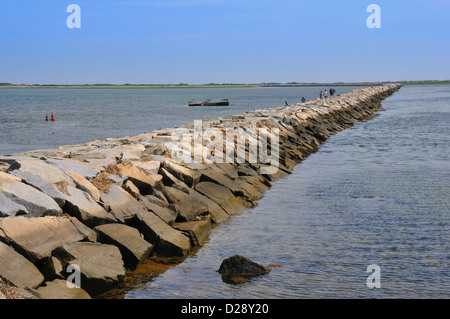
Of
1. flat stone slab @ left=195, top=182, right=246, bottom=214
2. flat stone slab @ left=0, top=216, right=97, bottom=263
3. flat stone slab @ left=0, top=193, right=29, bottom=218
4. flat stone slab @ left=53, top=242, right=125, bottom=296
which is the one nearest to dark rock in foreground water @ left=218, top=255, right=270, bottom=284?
flat stone slab @ left=53, top=242, right=125, bottom=296

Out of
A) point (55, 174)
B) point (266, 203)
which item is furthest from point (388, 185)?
point (55, 174)

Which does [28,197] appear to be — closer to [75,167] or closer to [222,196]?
[75,167]

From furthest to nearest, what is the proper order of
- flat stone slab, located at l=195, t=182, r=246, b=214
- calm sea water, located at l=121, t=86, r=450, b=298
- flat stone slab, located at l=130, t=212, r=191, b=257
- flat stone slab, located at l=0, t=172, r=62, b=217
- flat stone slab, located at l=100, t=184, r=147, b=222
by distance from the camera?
flat stone slab, located at l=195, t=182, r=246, b=214
flat stone slab, located at l=100, t=184, r=147, b=222
flat stone slab, located at l=130, t=212, r=191, b=257
flat stone slab, located at l=0, t=172, r=62, b=217
calm sea water, located at l=121, t=86, r=450, b=298

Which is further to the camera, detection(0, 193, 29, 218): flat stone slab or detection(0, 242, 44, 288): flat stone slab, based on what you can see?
detection(0, 193, 29, 218): flat stone slab

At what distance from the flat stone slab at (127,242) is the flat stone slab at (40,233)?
156mm

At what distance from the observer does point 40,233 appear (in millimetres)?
7211

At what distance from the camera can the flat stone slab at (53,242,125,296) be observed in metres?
6.88

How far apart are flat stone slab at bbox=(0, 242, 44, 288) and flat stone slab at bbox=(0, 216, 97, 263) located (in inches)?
7.4

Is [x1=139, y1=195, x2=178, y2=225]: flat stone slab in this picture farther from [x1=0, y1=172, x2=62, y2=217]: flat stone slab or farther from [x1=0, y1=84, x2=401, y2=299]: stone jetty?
[x1=0, y1=172, x2=62, y2=217]: flat stone slab

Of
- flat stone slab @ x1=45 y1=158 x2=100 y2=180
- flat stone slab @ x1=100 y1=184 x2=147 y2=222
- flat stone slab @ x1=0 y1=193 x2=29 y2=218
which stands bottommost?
flat stone slab @ x1=100 y1=184 x2=147 y2=222

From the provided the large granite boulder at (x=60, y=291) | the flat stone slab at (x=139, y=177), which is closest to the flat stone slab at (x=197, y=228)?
the flat stone slab at (x=139, y=177)

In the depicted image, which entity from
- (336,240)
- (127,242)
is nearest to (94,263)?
(127,242)
